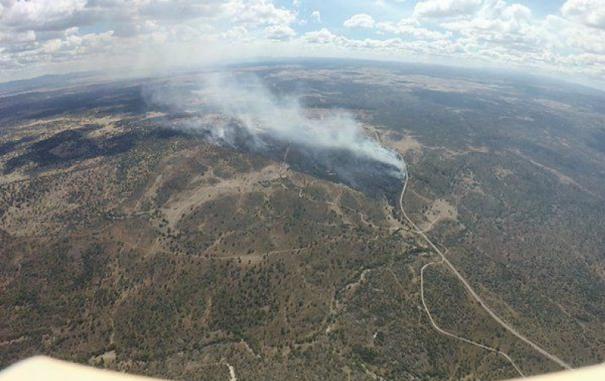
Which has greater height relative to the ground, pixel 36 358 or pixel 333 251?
pixel 36 358

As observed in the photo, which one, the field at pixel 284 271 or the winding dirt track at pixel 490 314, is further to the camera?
the winding dirt track at pixel 490 314

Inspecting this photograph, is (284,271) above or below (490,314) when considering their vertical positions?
above

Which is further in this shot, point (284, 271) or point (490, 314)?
point (284, 271)

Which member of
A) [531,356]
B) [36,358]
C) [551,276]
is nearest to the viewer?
[36,358]

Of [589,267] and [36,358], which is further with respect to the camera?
[589,267]

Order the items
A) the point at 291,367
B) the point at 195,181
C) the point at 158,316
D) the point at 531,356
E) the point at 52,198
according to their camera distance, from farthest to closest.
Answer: the point at 195,181 < the point at 52,198 < the point at 158,316 < the point at 531,356 < the point at 291,367

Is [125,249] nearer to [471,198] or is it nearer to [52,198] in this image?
[52,198]

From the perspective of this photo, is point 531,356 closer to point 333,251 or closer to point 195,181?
point 333,251

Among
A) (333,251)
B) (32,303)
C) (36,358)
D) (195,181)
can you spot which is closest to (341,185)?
(333,251)

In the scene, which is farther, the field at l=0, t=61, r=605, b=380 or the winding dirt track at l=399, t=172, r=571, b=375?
the winding dirt track at l=399, t=172, r=571, b=375
